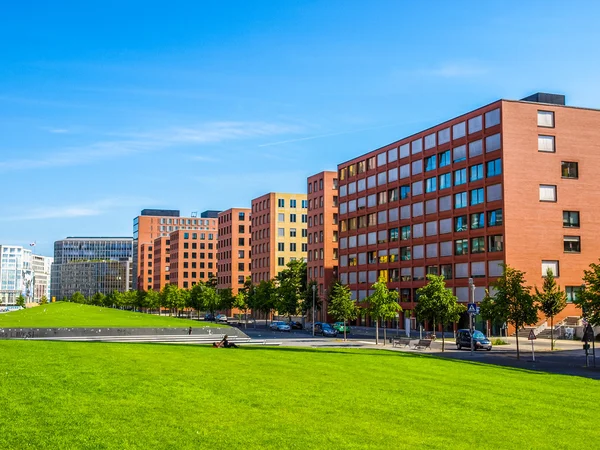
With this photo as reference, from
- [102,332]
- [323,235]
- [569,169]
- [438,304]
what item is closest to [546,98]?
[569,169]

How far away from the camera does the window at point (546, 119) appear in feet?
262

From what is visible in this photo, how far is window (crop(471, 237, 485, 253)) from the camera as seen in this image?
265ft

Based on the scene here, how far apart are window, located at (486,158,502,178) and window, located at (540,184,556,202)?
5510mm

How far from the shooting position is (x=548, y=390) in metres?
23.2

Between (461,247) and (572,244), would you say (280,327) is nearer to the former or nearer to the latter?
(461,247)

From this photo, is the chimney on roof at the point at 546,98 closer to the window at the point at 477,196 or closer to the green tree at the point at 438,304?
the window at the point at 477,196

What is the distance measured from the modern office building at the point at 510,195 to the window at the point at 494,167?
14 centimetres

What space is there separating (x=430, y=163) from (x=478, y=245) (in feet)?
55.0

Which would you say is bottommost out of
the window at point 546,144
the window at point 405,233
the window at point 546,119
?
the window at point 405,233

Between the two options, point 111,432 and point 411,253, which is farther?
point 411,253

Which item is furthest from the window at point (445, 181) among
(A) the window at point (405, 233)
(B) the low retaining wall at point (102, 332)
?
(B) the low retaining wall at point (102, 332)

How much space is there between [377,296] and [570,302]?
28702 millimetres

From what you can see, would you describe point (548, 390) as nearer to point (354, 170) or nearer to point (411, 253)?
point (411, 253)

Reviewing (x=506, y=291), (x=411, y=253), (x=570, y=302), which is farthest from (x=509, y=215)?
(x=506, y=291)
